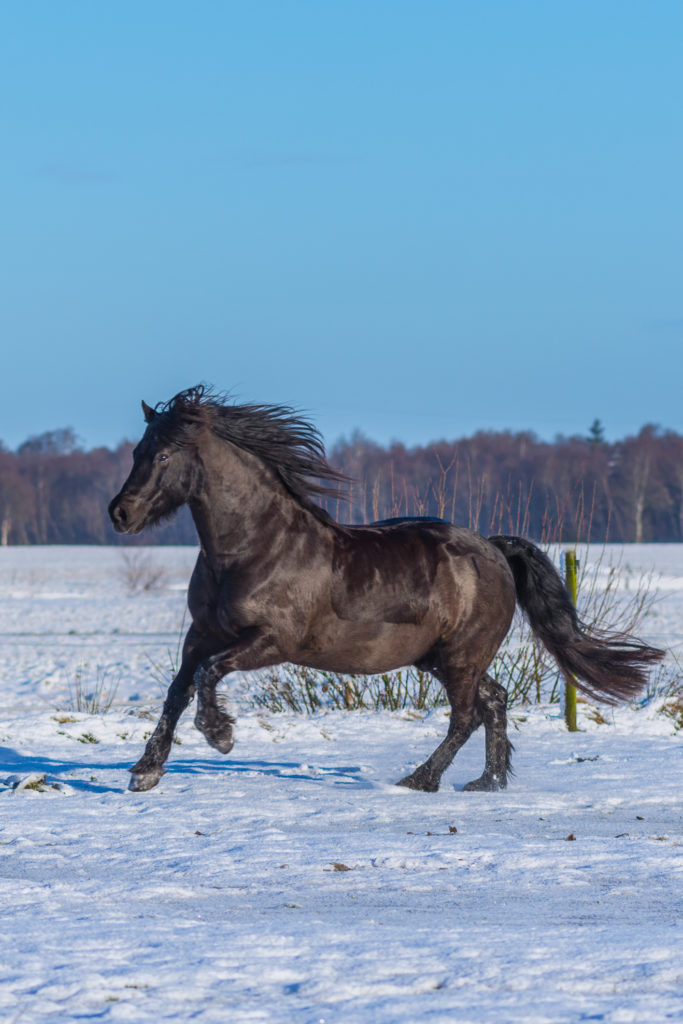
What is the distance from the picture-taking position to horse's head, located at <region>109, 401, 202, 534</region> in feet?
21.1

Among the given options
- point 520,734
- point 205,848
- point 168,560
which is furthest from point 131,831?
point 168,560

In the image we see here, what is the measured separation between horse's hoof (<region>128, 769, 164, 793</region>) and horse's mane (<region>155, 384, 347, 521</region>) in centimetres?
166

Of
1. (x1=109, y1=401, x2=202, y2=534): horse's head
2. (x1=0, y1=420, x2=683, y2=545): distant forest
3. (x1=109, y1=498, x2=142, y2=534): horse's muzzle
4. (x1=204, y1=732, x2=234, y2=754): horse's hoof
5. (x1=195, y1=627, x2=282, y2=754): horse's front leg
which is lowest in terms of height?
(x1=204, y1=732, x2=234, y2=754): horse's hoof

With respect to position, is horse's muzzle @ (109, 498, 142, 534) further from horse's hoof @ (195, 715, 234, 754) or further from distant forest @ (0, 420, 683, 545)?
distant forest @ (0, 420, 683, 545)

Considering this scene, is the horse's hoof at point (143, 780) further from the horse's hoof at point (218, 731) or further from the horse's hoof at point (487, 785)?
the horse's hoof at point (487, 785)

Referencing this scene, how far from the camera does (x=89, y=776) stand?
25.8 feet

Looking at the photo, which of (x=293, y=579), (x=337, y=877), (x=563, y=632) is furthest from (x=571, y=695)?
(x=337, y=877)

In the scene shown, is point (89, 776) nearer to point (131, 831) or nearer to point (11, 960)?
point (131, 831)

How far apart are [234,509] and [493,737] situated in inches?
84.2

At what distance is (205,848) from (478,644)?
2305mm

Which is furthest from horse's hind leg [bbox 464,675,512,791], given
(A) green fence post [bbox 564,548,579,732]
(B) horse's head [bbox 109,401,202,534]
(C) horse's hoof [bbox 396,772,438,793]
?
(A) green fence post [bbox 564,548,579,732]

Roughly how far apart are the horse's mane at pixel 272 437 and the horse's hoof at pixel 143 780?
1658mm

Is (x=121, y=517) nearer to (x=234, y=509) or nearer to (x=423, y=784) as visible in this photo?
(x=234, y=509)

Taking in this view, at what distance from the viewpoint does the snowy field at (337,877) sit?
11.1 ft
